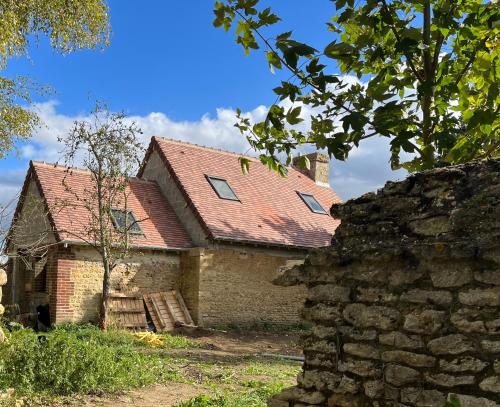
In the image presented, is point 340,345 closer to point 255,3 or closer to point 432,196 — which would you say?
point 432,196

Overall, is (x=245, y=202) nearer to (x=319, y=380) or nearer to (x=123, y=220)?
(x=123, y=220)

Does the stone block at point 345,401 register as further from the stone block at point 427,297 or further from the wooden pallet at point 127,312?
the wooden pallet at point 127,312

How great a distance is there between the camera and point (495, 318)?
305cm

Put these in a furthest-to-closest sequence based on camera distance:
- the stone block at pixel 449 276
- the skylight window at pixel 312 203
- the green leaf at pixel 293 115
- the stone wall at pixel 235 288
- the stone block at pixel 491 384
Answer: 1. the skylight window at pixel 312 203
2. the stone wall at pixel 235 288
3. the green leaf at pixel 293 115
4. the stone block at pixel 449 276
5. the stone block at pixel 491 384

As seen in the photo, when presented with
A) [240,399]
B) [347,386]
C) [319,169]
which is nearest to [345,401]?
[347,386]

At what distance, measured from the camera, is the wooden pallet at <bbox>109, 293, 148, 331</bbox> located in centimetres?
1491

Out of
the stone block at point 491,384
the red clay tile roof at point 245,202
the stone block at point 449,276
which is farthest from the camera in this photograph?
the red clay tile roof at point 245,202

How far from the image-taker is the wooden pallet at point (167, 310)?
15.4 meters

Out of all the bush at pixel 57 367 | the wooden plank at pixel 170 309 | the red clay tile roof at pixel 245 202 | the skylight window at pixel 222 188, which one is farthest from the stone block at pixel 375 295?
the skylight window at pixel 222 188

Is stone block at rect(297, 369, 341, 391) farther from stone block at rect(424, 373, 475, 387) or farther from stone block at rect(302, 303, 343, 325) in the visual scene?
stone block at rect(424, 373, 475, 387)

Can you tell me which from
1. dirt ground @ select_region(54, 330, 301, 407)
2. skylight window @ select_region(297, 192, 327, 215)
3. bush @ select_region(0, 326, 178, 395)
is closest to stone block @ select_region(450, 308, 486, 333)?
dirt ground @ select_region(54, 330, 301, 407)

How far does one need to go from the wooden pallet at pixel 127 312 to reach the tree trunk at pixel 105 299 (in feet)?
1.14

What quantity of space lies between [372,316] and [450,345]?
592 millimetres

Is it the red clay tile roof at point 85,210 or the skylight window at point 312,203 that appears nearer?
the red clay tile roof at point 85,210
